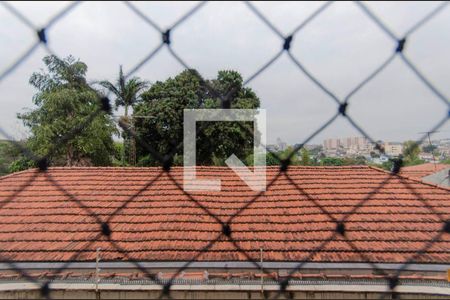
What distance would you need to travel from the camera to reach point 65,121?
5.73m

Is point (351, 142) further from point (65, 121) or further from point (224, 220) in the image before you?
point (65, 121)

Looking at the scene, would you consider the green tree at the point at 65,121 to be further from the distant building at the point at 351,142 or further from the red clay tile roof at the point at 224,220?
the distant building at the point at 351,142

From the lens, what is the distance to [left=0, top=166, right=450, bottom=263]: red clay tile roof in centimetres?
205

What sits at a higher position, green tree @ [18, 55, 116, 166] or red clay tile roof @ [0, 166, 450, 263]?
green tree @ [18, 55, 116, 166]

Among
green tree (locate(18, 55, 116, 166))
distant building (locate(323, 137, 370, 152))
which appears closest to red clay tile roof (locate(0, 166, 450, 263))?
distant building (locate(323, 137, 370, 152))

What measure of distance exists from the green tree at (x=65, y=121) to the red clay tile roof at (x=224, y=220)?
1.79 metres

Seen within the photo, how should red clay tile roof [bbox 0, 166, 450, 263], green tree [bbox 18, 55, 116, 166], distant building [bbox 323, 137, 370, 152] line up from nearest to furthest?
distant building [bbox 323, 137, 370, 152]
red clay tile roof [bbox 0, 166, 450, 263]
green tree [bbox 18, 55, 116, 166]

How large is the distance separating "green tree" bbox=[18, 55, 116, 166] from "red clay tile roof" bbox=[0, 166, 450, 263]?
5.87ft

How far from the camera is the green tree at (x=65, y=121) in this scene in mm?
5207

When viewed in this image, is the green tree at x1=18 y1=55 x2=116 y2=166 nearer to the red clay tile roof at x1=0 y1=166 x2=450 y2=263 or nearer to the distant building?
the red clay tile roof at x1=0 y1=166 x2=450 y2=263

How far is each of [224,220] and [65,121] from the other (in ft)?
14.4

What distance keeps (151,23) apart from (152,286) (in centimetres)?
143

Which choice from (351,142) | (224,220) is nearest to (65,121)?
(224,220)

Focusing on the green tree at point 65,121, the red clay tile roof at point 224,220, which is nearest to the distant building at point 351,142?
the red clay tile roof at point 224,220
